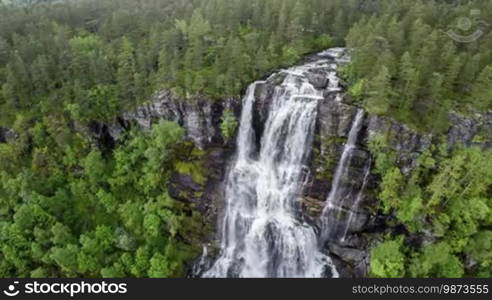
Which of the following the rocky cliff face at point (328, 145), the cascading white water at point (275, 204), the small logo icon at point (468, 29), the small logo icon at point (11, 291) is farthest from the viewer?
the small logo icon at point (468, 29)

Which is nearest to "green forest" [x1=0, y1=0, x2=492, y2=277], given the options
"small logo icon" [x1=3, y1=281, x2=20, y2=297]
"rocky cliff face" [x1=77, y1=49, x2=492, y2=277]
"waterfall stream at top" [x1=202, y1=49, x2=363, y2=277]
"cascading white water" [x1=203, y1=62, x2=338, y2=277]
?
"rocky cliff face" [x1=77, y1=49, x2=492, y2=277]

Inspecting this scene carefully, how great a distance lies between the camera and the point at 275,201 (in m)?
38.6

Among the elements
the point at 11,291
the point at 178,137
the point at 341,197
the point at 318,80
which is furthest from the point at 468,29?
the point at 11,291

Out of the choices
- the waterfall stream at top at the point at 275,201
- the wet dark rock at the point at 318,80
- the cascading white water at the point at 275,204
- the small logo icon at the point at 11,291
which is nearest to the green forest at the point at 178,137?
the wet dark rock at the point at 318,80

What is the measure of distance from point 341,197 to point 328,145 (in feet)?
19.1

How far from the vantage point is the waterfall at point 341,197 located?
35.2 meters

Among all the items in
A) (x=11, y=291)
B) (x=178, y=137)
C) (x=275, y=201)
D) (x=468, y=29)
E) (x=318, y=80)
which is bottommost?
(x=275, y=201)

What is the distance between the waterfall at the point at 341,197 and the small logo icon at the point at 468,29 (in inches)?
697

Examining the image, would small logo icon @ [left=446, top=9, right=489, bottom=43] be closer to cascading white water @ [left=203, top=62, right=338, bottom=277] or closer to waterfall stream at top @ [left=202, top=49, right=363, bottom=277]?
waterfall stream at top @ [left=202, top=49, right=363, bottom=277]

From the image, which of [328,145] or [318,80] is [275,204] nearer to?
[328,145]

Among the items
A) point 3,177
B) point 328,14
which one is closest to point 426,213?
point 328,14

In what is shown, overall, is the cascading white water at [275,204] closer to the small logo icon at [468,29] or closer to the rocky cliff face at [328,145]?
the rocky cliff face at [328,145]

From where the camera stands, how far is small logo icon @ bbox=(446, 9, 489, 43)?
132 ft

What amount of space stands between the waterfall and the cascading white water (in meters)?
2.12
